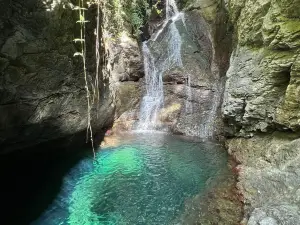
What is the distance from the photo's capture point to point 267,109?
810cm

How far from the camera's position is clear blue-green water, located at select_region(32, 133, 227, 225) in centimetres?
639

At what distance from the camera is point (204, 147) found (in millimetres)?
10219

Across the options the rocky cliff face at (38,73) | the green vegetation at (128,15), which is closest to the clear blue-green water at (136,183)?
the rocky cliff face at (38,73)

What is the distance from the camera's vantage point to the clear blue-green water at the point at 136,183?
639 centimetres

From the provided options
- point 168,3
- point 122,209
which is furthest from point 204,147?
point 168,3

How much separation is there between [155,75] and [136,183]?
6574mm

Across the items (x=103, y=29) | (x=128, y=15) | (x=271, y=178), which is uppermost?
(x=128, y=15)

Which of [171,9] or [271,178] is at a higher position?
[171,9]

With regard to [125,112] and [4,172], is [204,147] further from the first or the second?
[4,172]

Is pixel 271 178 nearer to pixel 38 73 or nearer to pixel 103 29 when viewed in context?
pixel 38 73

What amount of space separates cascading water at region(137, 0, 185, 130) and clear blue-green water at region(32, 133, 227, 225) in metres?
1.84

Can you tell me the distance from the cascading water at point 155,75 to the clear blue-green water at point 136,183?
184cm

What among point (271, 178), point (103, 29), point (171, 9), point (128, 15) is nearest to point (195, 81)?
point (128, 15)

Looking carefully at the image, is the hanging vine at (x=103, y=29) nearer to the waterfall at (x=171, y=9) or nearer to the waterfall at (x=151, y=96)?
the waterfall at (x=171, y=9)
